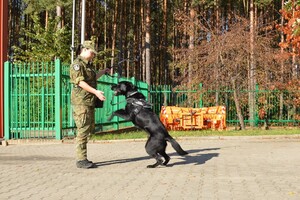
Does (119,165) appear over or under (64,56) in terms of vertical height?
under

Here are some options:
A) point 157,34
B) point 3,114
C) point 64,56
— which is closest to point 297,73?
point 64,56

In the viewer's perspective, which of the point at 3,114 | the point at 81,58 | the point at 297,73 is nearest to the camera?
the point at 81,58

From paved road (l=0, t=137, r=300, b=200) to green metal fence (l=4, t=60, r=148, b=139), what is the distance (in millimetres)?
1885

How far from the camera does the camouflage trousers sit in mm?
7754

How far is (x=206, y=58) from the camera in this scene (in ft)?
70.2

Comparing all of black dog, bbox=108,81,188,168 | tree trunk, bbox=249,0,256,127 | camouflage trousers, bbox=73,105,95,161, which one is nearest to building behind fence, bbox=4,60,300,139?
black dog, bbox=108,81,188,168

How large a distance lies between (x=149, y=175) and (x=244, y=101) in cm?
1485

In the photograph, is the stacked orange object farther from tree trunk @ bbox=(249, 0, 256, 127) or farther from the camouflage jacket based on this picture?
the camouflage jacket

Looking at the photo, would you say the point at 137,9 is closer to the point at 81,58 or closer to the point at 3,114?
the point at 3,114

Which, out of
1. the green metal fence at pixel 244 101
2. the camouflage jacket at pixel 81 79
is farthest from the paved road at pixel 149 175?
the green metal fence at pixel 244 101

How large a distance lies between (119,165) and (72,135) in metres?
5.59

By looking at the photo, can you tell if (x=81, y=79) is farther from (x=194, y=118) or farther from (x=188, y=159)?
(x=194, y=118)

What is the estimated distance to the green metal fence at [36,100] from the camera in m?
13.2

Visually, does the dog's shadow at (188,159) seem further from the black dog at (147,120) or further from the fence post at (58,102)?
the fence post at (58,102)
